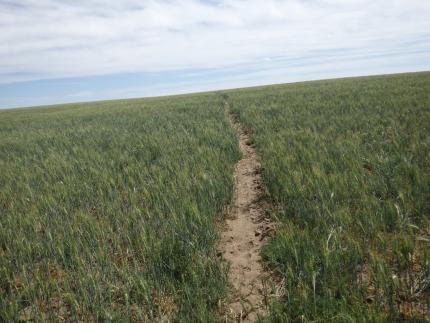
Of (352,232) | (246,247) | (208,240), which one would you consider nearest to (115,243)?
(208,240)

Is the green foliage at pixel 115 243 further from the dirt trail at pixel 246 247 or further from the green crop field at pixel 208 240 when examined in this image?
the dirt trail at pixel 246 247

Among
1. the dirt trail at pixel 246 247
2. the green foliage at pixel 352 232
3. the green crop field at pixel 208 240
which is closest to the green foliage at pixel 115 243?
the green crop field at pixel 208 240

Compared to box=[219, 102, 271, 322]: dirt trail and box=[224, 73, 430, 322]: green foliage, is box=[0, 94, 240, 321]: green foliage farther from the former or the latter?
box=[224, 73, 430, 322]: green foliage

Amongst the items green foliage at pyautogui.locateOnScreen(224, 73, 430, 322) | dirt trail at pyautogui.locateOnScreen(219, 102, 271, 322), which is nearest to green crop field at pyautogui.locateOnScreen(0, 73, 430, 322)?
green foliage at pyautogui.locateOnScreen(224, 73, 430, 322)

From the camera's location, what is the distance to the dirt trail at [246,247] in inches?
106

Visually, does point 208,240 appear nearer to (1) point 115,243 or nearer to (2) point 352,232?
(1) point 115,243

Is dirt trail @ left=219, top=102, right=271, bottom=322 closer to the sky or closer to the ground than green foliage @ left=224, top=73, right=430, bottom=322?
closer to the ground

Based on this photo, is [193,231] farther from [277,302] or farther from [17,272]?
[17,272]

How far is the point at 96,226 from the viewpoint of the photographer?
12.9 ft

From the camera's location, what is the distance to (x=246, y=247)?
377 cm

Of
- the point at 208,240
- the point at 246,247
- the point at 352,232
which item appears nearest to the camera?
the point at 352,232

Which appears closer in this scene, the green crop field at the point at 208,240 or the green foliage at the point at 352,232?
the green foliage at the point at 352,232

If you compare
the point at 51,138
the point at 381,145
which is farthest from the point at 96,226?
the point at 51,138

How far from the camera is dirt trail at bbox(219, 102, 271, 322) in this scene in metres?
2.70
